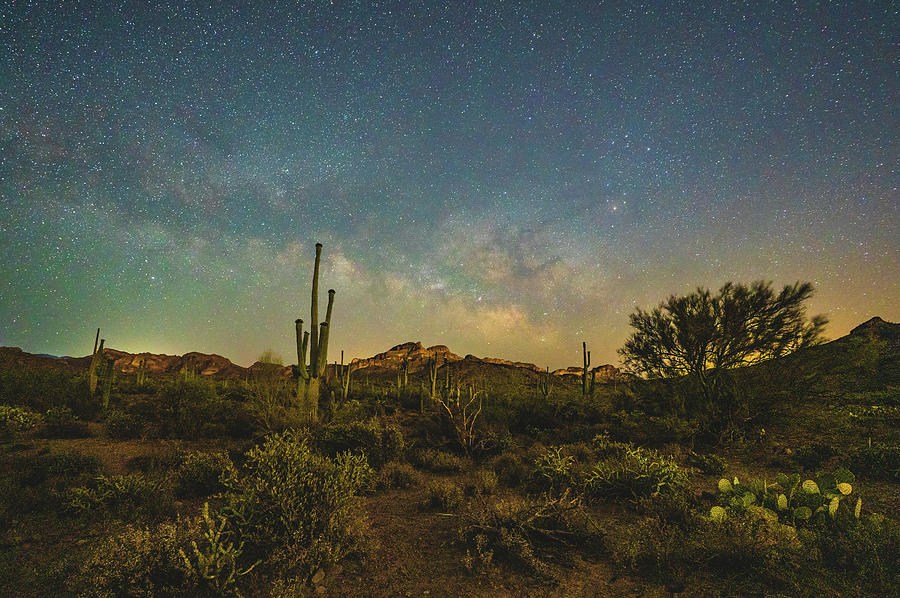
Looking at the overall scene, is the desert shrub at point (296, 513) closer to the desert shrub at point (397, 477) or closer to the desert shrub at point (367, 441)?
the desert shrub at point (397, 477)

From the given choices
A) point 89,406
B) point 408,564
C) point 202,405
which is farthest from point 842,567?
point 89,406

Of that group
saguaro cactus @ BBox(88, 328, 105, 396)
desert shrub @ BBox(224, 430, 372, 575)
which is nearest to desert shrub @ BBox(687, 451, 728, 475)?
desert shrub @ BBox(224, 430, 372, 575)

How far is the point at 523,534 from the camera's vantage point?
458cm

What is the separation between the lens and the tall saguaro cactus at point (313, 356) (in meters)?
13.1

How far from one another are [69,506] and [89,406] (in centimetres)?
1218

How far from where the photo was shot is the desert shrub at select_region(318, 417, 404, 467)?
27.5 feet

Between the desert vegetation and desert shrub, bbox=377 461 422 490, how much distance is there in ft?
0.13

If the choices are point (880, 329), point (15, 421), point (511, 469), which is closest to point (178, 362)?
point (15, 421)

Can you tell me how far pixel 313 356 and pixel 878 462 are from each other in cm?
1517

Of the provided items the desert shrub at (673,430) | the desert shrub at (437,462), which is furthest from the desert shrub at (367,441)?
the desert shrub at (673,430)

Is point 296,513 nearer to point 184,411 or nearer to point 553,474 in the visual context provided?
point 553,474

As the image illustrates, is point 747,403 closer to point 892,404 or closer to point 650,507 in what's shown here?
point 650,507

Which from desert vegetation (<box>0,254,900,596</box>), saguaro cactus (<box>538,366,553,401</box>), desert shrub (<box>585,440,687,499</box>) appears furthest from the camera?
saguaro cactus (<box>538,366,553,401</box>)

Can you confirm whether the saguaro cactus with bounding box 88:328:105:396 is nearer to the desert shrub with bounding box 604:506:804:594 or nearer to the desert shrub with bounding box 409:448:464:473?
the desert shrub with bounding box 409:448:464:473
